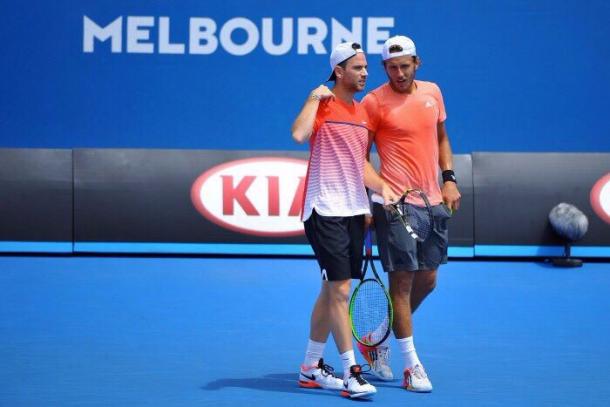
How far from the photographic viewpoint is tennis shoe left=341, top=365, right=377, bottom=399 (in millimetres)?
5383

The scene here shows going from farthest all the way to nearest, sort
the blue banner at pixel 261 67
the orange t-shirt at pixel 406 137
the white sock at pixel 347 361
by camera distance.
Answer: the blue banner at pixel 261 67 < the orange t-shirt at pixel 406 137 < the white sock at pixel 347 361

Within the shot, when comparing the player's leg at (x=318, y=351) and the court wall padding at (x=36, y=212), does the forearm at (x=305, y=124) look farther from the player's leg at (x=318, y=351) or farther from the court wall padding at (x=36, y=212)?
the court wall padding at (x=36, y=212)

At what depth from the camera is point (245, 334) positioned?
7.05 m

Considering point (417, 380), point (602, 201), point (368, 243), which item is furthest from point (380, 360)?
point (602, 201)

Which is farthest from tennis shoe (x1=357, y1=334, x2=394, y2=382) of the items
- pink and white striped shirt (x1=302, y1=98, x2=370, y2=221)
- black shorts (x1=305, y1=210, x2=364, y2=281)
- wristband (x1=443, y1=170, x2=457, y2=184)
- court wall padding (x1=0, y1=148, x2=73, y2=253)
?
court wall padding (x1=0, y1=148, x2=73, y2=253)

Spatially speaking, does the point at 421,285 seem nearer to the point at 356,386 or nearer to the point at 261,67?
the point at 356,386

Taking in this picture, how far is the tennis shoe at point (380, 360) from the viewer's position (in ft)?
19.3

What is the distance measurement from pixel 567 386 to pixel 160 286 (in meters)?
4.16

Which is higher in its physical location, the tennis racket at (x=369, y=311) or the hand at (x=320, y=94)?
the hand at (x=320, y=94)

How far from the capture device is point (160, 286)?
895cm

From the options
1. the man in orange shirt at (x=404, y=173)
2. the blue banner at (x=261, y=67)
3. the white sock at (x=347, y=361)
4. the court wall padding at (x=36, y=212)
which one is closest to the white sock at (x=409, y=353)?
the man in orange shirt at (x=404, y=173)

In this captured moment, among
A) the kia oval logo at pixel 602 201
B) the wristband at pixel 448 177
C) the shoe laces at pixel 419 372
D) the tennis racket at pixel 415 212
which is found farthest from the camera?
the kia oval logo at pixel 602 201

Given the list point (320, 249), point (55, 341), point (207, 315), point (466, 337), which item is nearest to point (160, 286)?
point (207, 315)

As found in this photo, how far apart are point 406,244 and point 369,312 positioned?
1.43 feet
